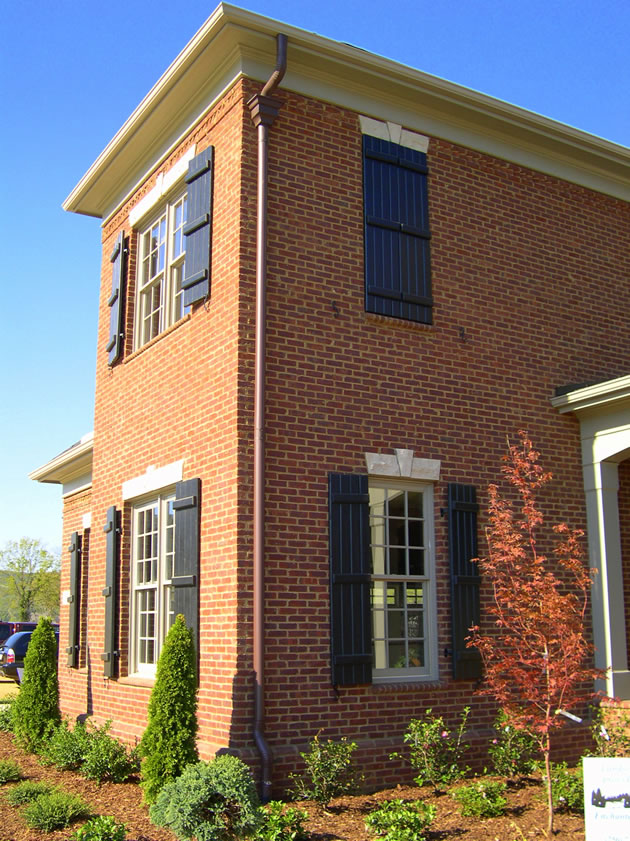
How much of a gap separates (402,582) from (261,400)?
259 cm

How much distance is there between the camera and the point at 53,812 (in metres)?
7.94

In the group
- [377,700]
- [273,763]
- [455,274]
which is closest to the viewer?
[273,763]

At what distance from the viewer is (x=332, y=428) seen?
31.1 feet

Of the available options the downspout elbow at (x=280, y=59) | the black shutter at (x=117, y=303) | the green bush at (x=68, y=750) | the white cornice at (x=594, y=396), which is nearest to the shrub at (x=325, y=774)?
the green bush at (x=68, y=750)

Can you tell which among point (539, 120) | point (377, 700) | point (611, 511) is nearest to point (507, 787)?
point (377, 700)

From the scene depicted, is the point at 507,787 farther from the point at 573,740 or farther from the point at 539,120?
the point at 539,120

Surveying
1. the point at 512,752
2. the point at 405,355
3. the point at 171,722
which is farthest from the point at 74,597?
the point at 512,752

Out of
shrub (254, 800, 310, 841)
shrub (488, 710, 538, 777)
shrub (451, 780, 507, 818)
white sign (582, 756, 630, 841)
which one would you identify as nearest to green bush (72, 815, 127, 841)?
shrub (254, 800, 310, 841)

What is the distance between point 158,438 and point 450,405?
11.5 feet

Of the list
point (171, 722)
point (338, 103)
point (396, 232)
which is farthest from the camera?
point (396, 232)

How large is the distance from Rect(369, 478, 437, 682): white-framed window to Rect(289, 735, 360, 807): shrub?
124cm

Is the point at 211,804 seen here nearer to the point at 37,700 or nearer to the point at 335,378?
the point at 335,378

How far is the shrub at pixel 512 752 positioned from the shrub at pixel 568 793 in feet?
2.17

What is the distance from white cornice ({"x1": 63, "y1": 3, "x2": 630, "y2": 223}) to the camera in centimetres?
963
